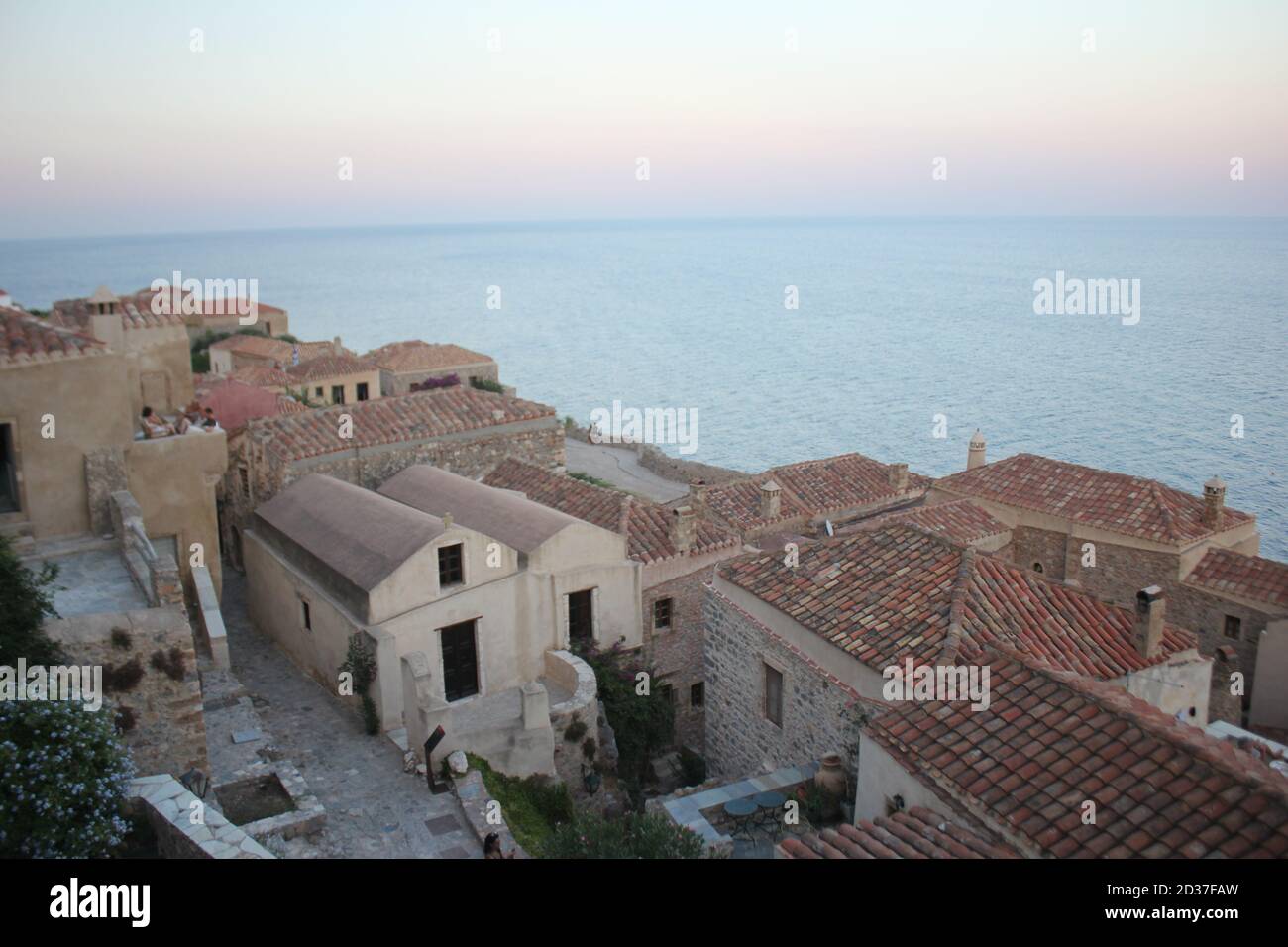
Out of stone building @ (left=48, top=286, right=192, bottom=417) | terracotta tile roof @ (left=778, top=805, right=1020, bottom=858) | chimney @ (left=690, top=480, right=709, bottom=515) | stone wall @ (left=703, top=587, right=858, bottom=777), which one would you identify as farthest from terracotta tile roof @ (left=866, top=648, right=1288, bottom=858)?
stone building @ (left=48, top=286, right=192, bottom=417)

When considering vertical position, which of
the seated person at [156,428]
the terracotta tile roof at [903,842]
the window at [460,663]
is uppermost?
the seated person at [156,428]

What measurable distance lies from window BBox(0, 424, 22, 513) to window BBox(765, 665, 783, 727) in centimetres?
1024

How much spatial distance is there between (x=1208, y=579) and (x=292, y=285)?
600ft

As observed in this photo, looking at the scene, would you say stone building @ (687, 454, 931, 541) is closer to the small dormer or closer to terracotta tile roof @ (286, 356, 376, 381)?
the small dormer

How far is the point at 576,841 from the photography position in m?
9.01

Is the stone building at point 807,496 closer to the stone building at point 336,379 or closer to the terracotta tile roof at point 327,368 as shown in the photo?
the stone building at point 336,379

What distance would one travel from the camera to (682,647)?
18.2 m

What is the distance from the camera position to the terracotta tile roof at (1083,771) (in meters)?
7.04

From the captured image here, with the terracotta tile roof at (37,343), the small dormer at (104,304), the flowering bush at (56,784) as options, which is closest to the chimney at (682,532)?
the terracotta tile roof at (37,343)

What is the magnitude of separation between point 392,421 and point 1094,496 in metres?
15.0

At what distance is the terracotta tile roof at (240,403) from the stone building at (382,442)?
106 inches
